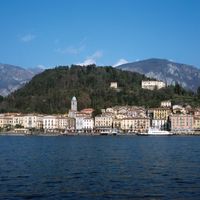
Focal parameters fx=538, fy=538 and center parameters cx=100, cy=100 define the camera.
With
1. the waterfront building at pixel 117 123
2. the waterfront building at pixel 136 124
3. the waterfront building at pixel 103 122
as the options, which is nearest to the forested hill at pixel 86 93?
the waterfront building at pixel 103 122

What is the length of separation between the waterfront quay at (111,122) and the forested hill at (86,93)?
377 inches

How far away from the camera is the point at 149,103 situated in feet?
543

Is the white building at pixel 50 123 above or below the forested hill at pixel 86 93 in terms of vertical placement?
below

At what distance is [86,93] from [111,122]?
2994 centimetres

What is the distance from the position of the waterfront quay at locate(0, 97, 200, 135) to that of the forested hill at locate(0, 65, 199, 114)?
956 cm

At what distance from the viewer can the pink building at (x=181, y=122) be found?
140 metres

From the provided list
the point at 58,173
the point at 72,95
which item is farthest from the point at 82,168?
the point at 72,95

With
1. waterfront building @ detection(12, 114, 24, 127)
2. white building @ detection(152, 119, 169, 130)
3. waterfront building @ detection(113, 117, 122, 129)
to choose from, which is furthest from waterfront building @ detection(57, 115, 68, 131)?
white building @ detection(152, 119, 169, 130)

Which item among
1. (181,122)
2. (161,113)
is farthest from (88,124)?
(181,122)

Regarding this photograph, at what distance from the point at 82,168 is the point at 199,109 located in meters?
122

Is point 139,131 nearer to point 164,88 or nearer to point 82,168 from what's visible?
point 164,88

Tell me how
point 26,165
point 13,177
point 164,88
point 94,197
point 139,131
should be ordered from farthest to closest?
point 164,88, point 139,131, point 26,165, point 13,177, point 94,197

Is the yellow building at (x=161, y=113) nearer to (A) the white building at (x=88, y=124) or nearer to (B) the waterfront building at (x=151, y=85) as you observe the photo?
(A) the white building at (x=88, y=124)

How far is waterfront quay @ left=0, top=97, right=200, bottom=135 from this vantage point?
143 metres
